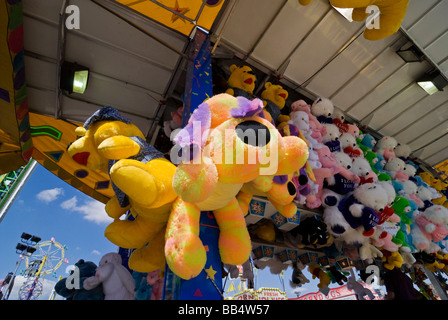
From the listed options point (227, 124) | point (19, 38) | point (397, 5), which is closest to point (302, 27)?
point (397, 5)

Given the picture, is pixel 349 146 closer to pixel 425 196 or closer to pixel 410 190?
pixel 410 190

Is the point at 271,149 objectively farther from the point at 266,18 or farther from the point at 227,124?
the point at 266,18

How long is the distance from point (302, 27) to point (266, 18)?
526 mm

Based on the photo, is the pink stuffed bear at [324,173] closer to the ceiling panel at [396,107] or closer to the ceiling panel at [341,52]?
the ceiling panel at [341,52]

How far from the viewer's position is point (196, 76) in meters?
2.47

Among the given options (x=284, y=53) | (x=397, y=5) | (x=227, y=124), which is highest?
(x=284, y=53)

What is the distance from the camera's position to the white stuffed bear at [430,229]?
388 cm

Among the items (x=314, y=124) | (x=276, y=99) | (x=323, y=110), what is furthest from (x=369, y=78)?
(x=276, y=99)

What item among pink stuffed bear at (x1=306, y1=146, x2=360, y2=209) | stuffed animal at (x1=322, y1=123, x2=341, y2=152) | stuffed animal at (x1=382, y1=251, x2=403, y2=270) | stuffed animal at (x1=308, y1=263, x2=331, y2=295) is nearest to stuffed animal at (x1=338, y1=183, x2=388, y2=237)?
pink stuffed bear at (x1=306, y1=146, x2=360, y2=209)

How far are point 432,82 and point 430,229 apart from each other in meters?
2.37

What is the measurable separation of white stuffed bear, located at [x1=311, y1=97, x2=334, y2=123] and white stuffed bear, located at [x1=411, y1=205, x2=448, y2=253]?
2.35 meters

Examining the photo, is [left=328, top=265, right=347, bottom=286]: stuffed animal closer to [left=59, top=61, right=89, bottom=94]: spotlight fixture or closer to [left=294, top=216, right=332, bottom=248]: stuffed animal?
[left=294, top=216, right=332, bottom=248]: stuffed animal

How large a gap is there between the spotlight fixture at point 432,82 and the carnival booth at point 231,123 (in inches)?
0.8

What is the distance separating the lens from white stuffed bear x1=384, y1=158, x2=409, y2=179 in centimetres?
460
